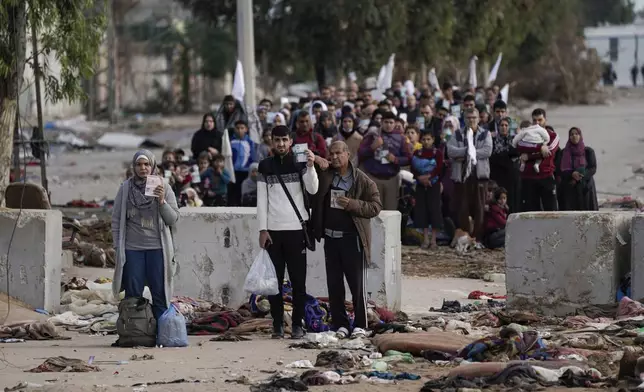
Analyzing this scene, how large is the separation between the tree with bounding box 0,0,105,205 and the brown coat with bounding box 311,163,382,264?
5.26m

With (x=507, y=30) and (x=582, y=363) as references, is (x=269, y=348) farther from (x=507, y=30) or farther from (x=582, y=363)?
(x=507, y=30)

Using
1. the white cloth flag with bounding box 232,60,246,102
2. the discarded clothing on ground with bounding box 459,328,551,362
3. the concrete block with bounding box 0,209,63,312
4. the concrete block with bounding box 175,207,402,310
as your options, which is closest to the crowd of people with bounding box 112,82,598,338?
the concrete block with bounding box 175,207,402,310

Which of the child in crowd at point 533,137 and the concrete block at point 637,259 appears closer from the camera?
the concrete block at point 637,259

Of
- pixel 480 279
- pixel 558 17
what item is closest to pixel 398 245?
pixel 480 279

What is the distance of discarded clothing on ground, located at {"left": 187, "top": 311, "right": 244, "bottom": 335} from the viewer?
1342cm

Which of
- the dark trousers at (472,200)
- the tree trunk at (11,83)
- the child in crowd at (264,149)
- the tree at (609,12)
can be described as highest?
the tree at (609,12)

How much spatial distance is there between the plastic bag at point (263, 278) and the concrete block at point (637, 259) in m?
3.43

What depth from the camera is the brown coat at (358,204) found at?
12.9 meters

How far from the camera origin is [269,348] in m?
12.4

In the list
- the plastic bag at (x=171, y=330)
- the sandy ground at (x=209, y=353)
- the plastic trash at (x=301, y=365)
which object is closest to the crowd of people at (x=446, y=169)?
the sandy ground at (x=209, y=353)

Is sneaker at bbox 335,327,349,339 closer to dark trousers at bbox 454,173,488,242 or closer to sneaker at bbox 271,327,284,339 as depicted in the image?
sneaker at bbox 271,327,284,339

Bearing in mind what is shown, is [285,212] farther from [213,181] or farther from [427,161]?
[213,181]

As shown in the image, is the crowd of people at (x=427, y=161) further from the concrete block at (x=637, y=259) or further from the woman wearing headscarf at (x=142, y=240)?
the concrete block at (x=637, y=259)

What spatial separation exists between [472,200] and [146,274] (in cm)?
838
